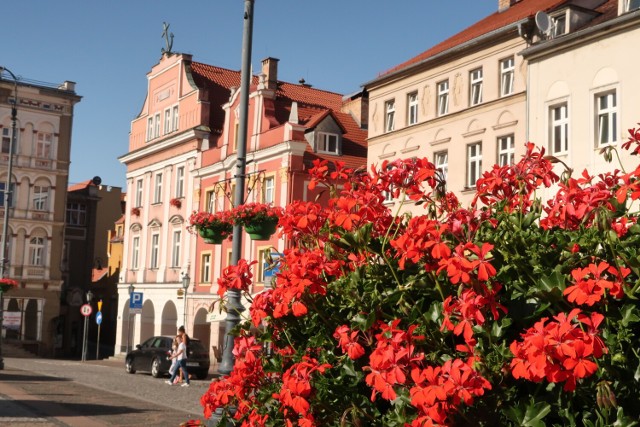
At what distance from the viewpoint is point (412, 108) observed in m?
32.9

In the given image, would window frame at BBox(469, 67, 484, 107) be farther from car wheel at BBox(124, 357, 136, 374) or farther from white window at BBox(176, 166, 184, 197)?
white window at BBox(176, 166, 184, 197)

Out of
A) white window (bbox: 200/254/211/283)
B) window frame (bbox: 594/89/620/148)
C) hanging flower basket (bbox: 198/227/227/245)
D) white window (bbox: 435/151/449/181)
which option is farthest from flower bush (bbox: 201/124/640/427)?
white window (bbox: 200/254/211/283)

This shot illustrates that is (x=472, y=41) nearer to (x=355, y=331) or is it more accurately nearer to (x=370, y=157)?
(x=370, y=157)

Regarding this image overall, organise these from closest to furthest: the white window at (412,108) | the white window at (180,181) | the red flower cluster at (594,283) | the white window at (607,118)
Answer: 1. the red flower cluster at (594,283)
2. the white window at (607,118)
3. the white window at (412,108)
4. the white window at (180,181)

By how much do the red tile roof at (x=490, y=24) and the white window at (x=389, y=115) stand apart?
1.11m

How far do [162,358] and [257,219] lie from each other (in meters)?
18.3

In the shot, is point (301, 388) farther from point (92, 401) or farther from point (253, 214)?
point (92, 401)

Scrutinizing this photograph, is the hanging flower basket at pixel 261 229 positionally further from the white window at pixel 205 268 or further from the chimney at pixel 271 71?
the chimney at pixel 271 71

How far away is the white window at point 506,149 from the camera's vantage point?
2780 centimetres

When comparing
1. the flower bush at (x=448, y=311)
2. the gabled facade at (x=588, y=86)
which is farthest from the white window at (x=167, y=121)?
the flower bush at (x=448, y=311)

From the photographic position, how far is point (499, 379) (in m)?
3.75

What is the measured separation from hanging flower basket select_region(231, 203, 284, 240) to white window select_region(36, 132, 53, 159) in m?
44.4

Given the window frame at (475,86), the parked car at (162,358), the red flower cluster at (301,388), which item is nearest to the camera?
the red flower cluster at (301,388)

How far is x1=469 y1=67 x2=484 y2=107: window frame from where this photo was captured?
29438mm
